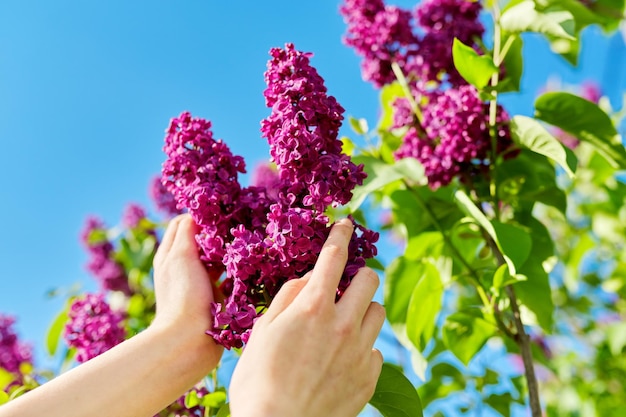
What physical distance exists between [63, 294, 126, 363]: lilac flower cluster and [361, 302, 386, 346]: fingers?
0.88 m

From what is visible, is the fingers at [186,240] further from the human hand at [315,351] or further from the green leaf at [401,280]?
the green leaf at [401,280]

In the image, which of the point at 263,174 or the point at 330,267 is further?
the point at 263,174

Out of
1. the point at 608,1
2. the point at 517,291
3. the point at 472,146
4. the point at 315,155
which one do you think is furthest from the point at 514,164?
the point at 315,155

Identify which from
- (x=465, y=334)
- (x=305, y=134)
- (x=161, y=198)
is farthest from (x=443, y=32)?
(x=161, y=198)

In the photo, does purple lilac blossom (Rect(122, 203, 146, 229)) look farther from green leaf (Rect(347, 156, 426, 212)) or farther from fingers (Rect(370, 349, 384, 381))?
fingers (Rect(370, 349, 384, 381))

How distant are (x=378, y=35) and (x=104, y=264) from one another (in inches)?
80.3

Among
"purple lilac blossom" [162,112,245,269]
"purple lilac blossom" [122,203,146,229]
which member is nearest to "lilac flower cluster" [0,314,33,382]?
"purple lilac blossom" [122,203,146,229]

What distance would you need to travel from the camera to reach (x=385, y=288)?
195cm

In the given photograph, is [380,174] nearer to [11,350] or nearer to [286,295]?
[286,295]

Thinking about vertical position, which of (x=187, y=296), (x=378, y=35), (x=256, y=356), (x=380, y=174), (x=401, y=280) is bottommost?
(x=256, y=356)

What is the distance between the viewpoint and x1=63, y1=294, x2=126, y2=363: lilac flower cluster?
70.0 inches

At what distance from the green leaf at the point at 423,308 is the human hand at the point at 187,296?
1.85 ft

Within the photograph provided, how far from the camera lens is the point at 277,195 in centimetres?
134

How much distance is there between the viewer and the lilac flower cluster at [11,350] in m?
2.40
